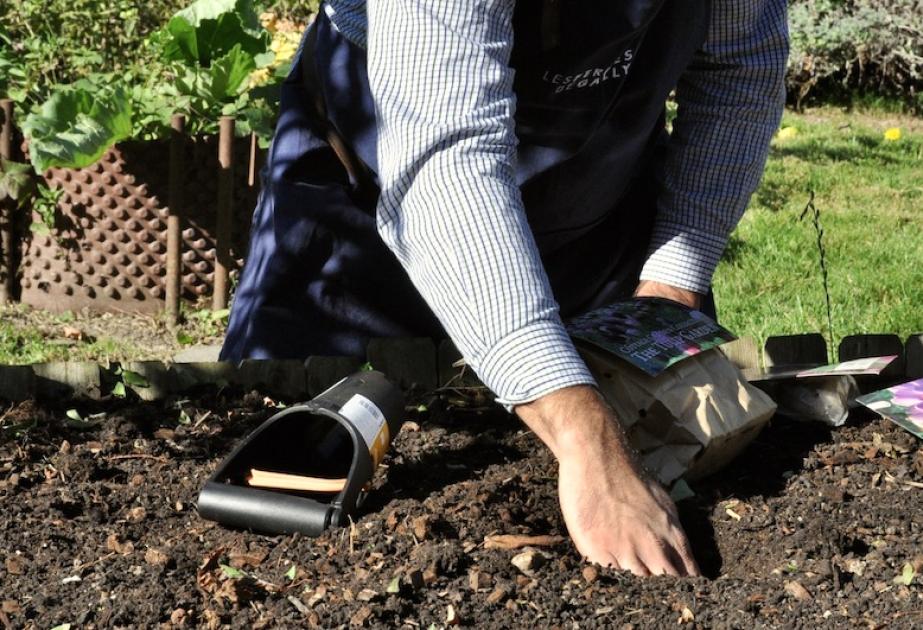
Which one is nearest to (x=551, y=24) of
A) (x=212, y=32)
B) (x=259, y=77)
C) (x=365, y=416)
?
(x=365, y=416)

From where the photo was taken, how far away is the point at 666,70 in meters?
2.52

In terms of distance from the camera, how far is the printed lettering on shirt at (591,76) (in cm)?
236

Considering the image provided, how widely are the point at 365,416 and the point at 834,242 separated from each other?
3825mm

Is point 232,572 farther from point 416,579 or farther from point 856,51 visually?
point 856,51

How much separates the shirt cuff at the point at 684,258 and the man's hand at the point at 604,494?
2.98 ft

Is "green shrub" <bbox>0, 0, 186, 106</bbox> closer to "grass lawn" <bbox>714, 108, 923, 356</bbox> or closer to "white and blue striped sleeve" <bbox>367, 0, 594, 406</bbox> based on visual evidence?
"grass lawn" <bbox>714, 108, 923, 356</bbox>

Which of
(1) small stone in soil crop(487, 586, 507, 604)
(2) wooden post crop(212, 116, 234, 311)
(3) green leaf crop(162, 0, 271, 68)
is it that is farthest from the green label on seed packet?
(3) green leaf crop(162, 0, 271, 68)

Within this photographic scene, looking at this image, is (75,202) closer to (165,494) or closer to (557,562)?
(165,494)

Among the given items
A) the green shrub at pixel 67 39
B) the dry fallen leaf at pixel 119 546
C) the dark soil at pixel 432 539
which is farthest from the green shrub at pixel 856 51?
the dry fallen leaf at pixel 119 546

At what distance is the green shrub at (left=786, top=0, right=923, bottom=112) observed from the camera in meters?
8.12

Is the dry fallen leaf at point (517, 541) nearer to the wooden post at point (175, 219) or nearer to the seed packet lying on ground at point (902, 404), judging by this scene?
the seed packet lying on ground at point (902, 404)

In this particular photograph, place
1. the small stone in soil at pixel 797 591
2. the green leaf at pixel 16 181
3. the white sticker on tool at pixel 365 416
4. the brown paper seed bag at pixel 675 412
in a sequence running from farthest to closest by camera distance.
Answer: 1. the green leaf at pixel 16 181
2. the brown paper seed bag at pixel 675 412
3. the white sticker on tool at pixel 365 416
4. the small stone in soil at pixel 797 591

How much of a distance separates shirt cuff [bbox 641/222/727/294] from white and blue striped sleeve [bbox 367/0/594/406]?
0.81m

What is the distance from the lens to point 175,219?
4621 mm
